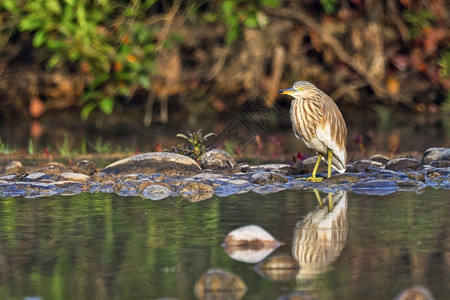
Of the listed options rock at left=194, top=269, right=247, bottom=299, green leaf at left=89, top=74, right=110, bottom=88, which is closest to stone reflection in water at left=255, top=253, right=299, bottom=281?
rock at left=194, top=269, right=247, bottom=299

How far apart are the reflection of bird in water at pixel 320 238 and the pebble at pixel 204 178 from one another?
0.93 meters

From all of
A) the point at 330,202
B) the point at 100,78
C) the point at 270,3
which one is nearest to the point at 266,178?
the point at 330,202

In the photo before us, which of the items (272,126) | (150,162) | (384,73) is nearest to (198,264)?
(150,162)

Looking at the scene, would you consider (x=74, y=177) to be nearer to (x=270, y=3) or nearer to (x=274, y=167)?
(x=274, y=167)

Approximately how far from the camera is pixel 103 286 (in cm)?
441

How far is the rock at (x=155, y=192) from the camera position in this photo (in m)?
7.45

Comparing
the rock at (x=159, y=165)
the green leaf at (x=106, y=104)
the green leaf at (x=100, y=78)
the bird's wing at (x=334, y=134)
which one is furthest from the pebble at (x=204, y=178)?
the green leaf at (x=100, y=78)

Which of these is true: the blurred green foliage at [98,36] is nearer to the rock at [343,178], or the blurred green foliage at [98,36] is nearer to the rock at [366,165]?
the rock at [366,165]

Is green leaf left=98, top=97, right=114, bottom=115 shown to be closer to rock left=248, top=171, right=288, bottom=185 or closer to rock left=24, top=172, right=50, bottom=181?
rock left=24, top=172, right=50, bottom=181

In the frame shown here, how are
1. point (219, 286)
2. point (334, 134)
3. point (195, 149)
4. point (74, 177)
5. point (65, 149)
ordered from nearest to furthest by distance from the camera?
1. point (219, 286)
2. point (74, 177)
3. point (334, 134)
4. point (195, 149)
5. point (65, 149)

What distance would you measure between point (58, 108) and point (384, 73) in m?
4.72

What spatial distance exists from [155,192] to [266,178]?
3.22 feet

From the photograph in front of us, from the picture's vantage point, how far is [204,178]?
8.23 metres

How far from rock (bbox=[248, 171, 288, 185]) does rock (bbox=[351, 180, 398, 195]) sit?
0.66m
